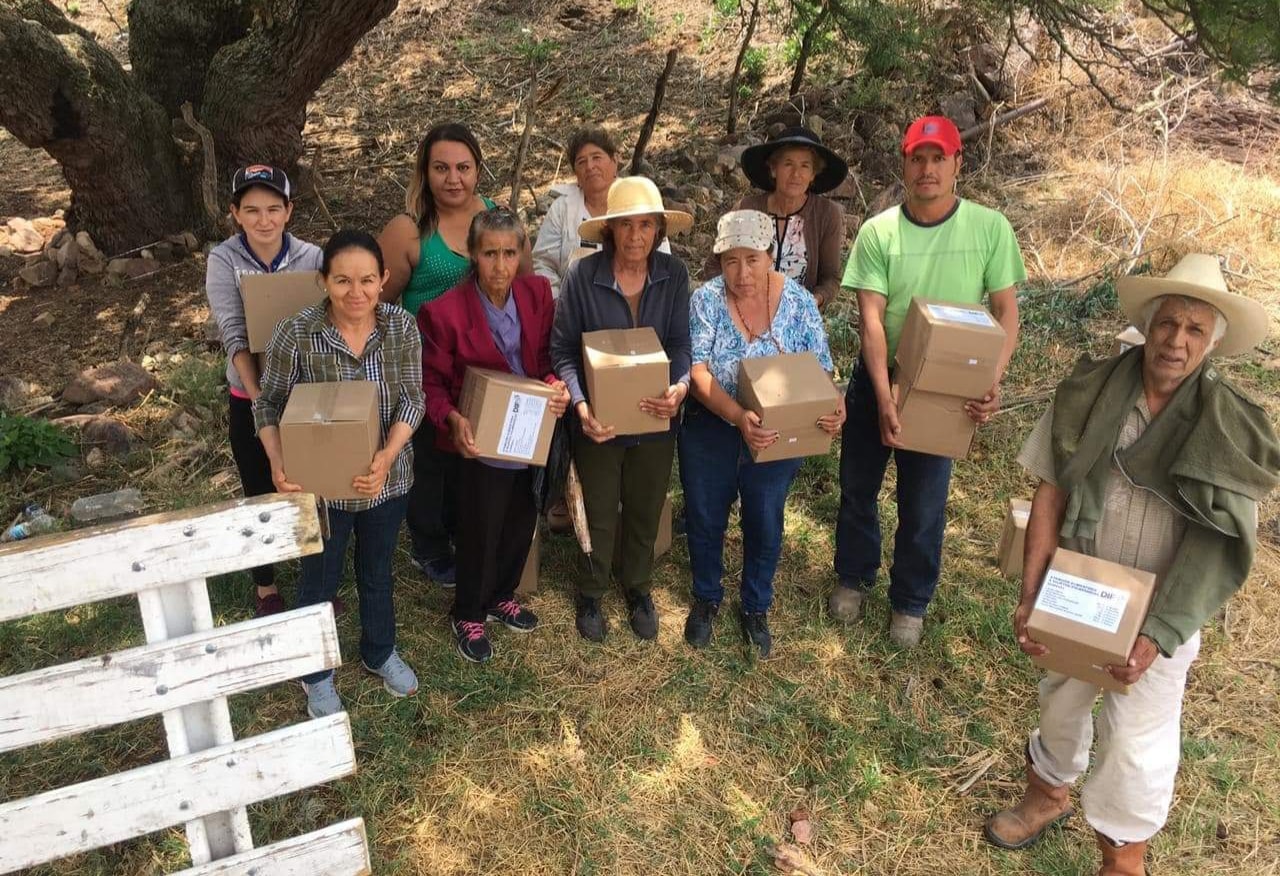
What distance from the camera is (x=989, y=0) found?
19.7 ft

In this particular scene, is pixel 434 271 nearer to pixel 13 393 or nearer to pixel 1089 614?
pixel 1089 614

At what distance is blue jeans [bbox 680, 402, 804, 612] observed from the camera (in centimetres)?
334

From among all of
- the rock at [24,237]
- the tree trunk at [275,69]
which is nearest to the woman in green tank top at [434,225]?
the tree trunk at [275,69]

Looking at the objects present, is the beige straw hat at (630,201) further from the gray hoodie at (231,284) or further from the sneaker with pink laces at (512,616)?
the sneaker with pink laces at (512,616)

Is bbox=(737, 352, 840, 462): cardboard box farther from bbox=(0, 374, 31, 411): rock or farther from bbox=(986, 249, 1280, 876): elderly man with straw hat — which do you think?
bbox=(0, 374, 31, 411): rock

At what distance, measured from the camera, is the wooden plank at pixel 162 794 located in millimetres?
2121

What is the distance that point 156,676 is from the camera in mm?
2121

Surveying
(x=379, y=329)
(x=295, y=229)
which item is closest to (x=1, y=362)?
(x=295, y=229)

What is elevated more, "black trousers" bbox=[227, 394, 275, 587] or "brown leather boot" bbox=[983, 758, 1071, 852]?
"black trousers" bbox=[227, 394, 275, 587]

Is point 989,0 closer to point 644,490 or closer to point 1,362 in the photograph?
point 644,490

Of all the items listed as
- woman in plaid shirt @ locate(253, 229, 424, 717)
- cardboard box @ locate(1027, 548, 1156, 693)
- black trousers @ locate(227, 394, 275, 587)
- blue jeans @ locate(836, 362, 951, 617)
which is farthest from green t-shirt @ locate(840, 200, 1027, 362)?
black trousers @ locate(227, 394, 275, 587)

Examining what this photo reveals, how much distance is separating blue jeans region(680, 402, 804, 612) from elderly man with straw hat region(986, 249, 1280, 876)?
3.41 feet

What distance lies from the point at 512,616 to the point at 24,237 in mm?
5905

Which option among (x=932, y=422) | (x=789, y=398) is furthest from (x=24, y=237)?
(x=932, y=422)
